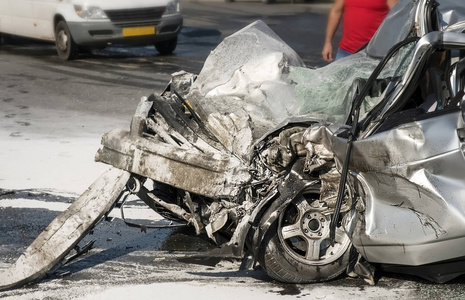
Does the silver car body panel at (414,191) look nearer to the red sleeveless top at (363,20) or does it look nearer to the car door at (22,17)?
the red sleeveless top at (363,20)

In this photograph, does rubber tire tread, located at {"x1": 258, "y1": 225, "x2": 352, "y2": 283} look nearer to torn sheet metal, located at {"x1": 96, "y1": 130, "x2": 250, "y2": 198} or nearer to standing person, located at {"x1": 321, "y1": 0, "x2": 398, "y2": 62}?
torn sheet metal, located at {"x1": 96, "y1": 130, "x2": 250, "y2": 198}

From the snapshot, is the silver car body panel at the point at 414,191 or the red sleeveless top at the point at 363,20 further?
the red sleeveless top at the point at 363,20

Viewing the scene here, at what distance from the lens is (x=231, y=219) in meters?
5.55

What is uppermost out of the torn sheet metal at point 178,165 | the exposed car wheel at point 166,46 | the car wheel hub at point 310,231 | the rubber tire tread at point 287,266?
the torn sheet metal at point 178,165

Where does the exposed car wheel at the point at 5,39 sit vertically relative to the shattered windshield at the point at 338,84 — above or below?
below

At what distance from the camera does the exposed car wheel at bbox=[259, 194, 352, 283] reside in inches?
214

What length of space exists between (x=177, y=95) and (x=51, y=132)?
3821mm

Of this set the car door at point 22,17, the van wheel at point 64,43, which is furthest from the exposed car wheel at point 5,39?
the van wheel at point 64,43

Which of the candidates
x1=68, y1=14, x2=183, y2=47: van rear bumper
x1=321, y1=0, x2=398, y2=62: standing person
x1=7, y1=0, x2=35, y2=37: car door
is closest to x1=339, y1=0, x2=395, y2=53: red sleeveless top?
x1=321, y1=0, x2=398, y2=62: standing person

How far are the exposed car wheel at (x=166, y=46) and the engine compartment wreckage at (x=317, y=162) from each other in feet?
30.9

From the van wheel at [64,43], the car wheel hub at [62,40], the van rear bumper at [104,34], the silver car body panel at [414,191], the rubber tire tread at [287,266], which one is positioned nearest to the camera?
the silver car body panel at [414,191]

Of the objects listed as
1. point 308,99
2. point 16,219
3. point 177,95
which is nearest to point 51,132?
point 16,219

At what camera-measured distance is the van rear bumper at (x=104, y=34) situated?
1448 centimetres

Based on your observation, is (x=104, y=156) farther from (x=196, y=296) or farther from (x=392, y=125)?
(x=392, y=125)
